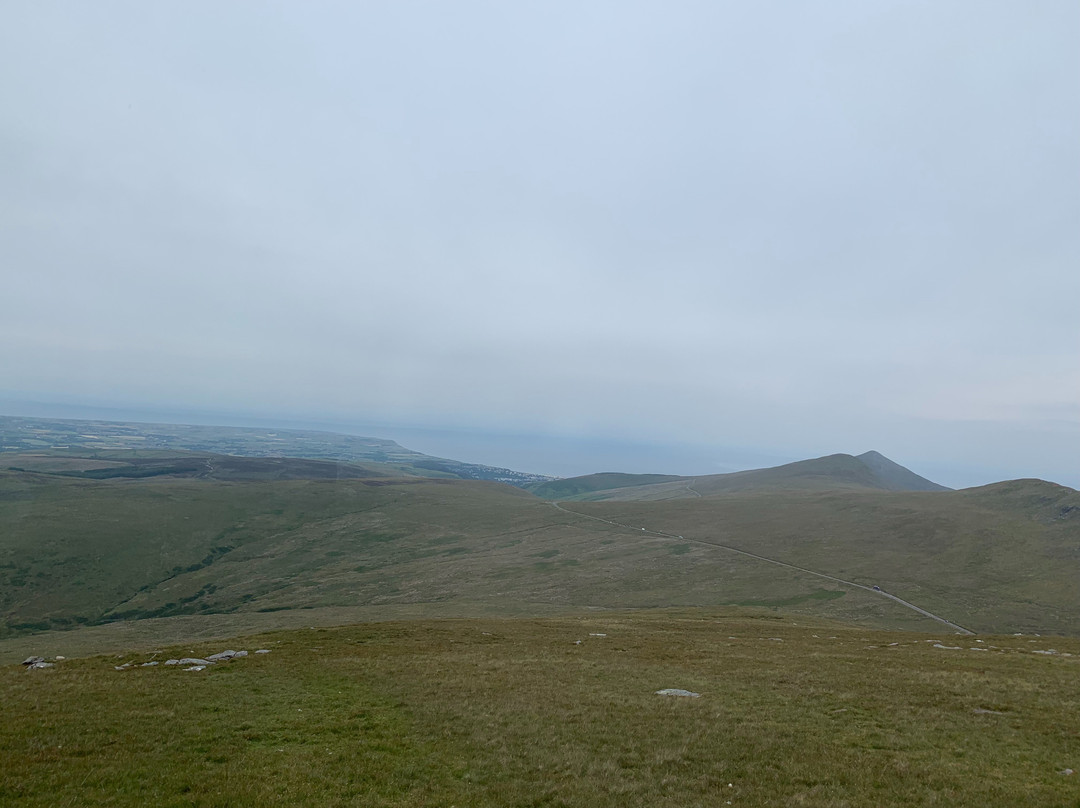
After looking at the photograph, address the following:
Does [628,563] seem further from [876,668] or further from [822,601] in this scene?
[876,668]

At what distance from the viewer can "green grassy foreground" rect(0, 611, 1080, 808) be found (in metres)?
16.3

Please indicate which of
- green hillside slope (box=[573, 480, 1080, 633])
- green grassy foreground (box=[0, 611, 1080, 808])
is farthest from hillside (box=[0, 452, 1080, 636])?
green grassy foreground (box=[0, 611, 1080, 808])

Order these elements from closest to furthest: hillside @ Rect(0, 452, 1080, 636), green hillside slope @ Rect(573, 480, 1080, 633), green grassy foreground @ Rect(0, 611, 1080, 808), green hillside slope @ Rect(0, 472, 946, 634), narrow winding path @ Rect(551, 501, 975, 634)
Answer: green grassy foreground @ Rect(0, 611, 1080, 808)
narrow winding path @ Rect(551, 501, 975, 634)
green hillside slope @ Rect(573, 480, 1080, 633)
hillside @ Rect(0, 452, 1080, 636)
green hillside slope @ Rect(0, 472, 946, 634)

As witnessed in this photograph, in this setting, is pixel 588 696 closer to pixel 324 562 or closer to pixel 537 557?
pixel 537 557

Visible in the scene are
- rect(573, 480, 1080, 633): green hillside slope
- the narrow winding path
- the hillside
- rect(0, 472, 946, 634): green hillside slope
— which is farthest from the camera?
rect(0, 472, 946, 634): green hillside slope

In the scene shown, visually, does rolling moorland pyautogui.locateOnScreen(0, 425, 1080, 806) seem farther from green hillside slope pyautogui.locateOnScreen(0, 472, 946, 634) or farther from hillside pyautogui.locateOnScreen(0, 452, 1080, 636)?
green hillside slope pyautogui.locateOnScreen(0, 472, 946, 634)

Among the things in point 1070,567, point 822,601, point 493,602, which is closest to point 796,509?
point 1070,567

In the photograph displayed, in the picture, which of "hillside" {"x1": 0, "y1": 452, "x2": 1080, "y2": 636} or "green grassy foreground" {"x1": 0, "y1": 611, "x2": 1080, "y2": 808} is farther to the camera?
"hillside" {"x1": 0, "y1": 452, "x2": 1080, "y2": 636}

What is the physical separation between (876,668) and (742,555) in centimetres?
9040

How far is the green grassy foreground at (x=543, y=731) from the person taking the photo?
16.3m

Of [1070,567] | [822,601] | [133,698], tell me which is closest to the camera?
[133,698]

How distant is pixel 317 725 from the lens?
21.8 metres

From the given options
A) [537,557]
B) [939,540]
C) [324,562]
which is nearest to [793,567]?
[939,540]

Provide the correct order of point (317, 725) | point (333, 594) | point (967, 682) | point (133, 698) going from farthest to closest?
point (333, 594)
point (967, 682)
point (133, 698)
point (317, 725)
